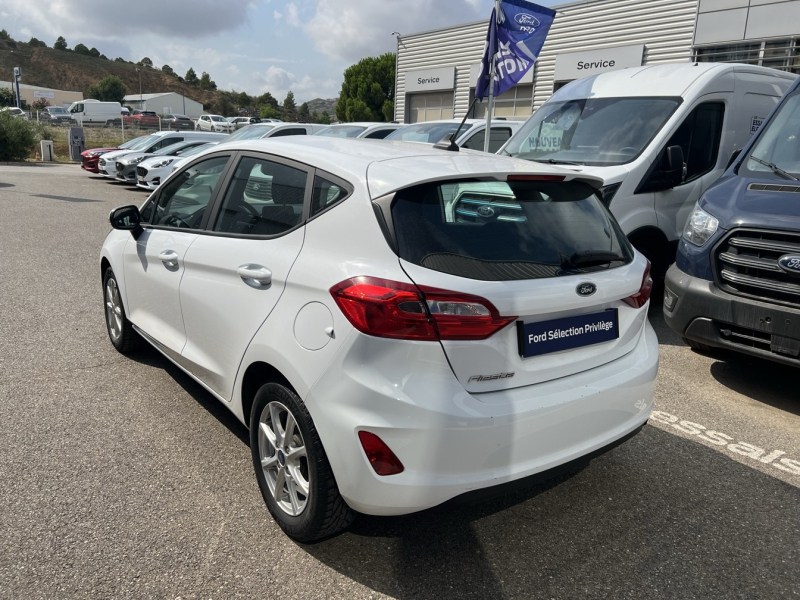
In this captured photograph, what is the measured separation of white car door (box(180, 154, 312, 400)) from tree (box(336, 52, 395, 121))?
5799cm

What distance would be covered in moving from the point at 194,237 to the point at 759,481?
321 cm

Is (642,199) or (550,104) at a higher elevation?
(550,104)

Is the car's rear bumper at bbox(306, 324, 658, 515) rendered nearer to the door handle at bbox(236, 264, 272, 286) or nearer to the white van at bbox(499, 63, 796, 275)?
the door handle at bbox(236, 264, 272, 286)

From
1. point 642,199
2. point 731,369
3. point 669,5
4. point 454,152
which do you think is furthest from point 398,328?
point 669,5

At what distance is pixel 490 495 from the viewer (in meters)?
2.36

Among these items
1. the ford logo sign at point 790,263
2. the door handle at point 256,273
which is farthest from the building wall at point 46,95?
the ford logo sign at point 790,263

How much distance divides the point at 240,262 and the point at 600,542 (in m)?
2.01

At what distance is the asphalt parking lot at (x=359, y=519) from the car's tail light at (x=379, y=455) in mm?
244

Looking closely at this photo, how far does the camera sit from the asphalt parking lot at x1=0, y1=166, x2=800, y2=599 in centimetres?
247

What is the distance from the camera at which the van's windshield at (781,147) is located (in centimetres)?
459

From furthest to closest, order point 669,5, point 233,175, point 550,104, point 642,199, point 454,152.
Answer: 1. point 669,5
2. point 550,104
3. point 642,199
4. point 233,175
5. point 454,152

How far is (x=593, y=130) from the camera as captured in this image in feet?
21.4

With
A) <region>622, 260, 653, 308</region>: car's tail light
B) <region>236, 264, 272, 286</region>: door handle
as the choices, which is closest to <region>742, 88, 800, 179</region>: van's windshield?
<region>622, 260, 653, 308</region>: car's tail light

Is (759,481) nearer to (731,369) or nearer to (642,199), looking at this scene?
(731,369)
